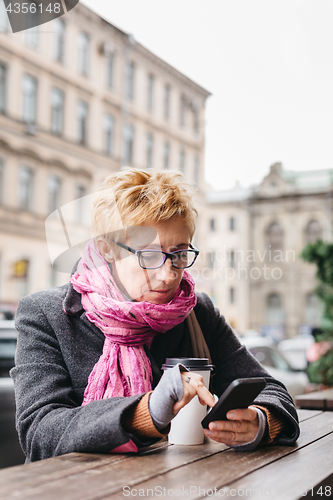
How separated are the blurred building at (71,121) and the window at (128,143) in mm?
30

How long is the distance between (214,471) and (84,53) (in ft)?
53.6

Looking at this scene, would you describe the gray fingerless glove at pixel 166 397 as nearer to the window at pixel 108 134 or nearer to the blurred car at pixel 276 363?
the blurred car at pixel 276 363

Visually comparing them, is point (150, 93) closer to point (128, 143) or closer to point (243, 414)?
point (128, 143)

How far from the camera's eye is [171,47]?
6.14 metres

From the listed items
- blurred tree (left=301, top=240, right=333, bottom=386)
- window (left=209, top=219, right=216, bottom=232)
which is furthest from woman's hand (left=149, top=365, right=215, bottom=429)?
window (left=209, top=219, right=216, bottom=232)

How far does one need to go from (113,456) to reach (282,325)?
2802cm

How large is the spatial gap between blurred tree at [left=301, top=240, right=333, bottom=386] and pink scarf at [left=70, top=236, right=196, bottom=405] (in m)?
3.82

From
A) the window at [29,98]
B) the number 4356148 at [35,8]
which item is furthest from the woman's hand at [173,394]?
the window at [29,98]

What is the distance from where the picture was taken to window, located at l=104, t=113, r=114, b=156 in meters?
16.0

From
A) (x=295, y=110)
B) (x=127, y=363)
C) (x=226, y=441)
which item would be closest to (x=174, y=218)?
(x=127, y=363)

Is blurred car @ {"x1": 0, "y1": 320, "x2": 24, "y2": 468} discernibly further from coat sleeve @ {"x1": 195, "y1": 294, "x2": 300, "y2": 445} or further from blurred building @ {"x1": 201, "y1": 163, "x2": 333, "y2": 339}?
blurred building @ {"x1": 201, "y1": 163, "x2": 333, "y2": 339}

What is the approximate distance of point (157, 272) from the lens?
1.22 metres

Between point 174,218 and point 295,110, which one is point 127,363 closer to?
point 174,218

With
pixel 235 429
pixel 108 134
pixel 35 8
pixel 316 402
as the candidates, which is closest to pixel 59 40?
pixel 108 134
